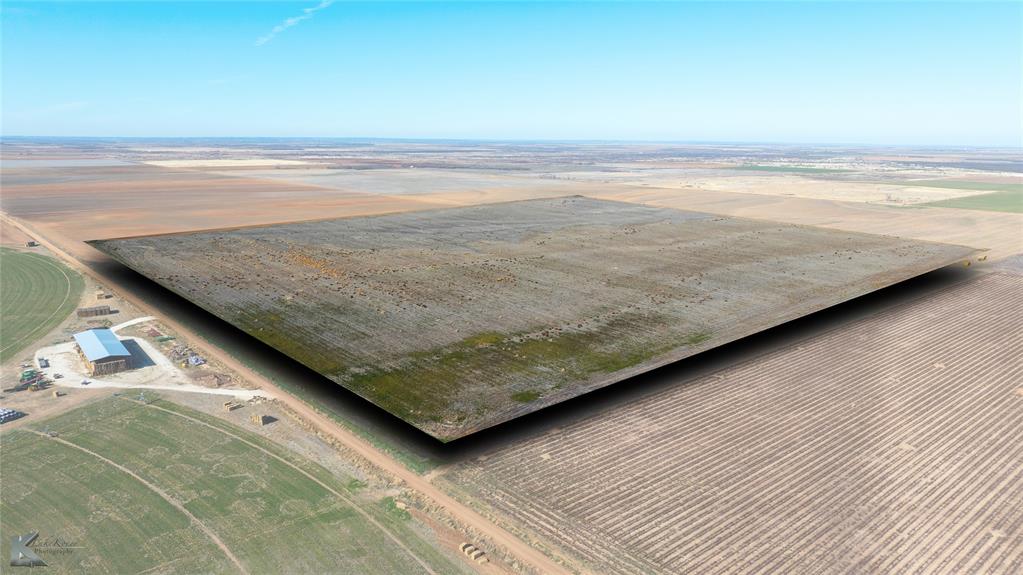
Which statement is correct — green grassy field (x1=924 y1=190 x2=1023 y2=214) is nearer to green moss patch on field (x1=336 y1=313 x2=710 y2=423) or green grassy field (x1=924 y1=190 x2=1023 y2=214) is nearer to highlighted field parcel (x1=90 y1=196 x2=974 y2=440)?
highlighted field parcel (x1=90 y1=196 x2=974 y2=440)

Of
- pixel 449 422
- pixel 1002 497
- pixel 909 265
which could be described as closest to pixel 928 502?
pixel 1002 497

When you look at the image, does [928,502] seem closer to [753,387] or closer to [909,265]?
[753,387]

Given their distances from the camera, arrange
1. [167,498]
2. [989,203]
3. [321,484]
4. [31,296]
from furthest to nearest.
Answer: [989,203] → [31,296] → [321,484] → [167,498]

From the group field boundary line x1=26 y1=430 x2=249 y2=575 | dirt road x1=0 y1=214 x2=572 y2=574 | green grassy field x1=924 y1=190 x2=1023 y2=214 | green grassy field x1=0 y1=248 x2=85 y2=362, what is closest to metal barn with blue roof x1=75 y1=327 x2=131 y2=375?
dirt road x1=0 y1=214 x2=572 y2=574

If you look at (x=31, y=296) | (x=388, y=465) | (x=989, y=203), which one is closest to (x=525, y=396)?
(x=388, y=465)

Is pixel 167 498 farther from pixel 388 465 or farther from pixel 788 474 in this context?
pixel 788 474
